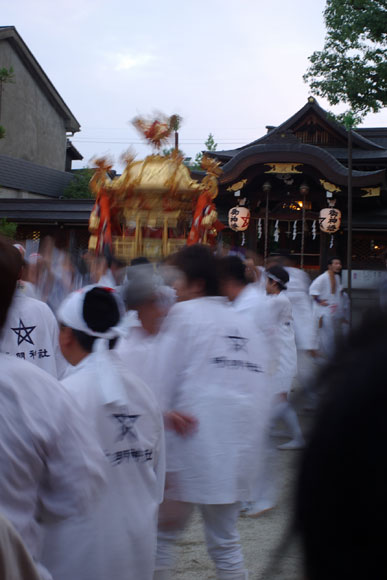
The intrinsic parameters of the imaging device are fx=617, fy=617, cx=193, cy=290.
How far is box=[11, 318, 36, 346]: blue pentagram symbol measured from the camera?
4020 mm

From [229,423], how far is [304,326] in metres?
4.05

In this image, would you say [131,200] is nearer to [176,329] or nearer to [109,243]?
[109,243]

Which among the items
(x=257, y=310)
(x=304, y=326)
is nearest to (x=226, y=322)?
(x=257, y=310)

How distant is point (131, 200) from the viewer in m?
10.4

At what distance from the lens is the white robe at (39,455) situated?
5.22 ft

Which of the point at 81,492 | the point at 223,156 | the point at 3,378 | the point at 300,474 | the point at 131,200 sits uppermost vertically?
the point at 223,156

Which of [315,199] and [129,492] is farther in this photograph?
[315,199]

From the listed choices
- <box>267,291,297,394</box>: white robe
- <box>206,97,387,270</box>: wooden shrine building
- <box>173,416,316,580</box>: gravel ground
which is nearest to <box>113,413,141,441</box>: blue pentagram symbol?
<box>173,416,316,580</box>: gravel ground

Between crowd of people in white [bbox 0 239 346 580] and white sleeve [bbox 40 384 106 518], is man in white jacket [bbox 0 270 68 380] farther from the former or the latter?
white sleeve [bbox 40 384 106 518]

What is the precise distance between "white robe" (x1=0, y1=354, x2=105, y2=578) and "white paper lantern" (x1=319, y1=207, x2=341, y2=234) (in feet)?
49.8

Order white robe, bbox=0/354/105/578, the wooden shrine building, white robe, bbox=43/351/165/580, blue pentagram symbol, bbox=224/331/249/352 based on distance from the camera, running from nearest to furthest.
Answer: white robe, bbox=0/354/105/578
white robe, bbox=43/351/165/580
blue pentagram symbol, bbox=224/331/249/352
the wooden shrine building

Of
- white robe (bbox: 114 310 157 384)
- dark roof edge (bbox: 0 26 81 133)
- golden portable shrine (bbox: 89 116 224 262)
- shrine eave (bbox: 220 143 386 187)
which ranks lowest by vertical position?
white robe (bbox: 114 310 157 384)

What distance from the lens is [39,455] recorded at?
64.0 inches

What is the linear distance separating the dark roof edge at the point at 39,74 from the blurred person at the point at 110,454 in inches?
958
